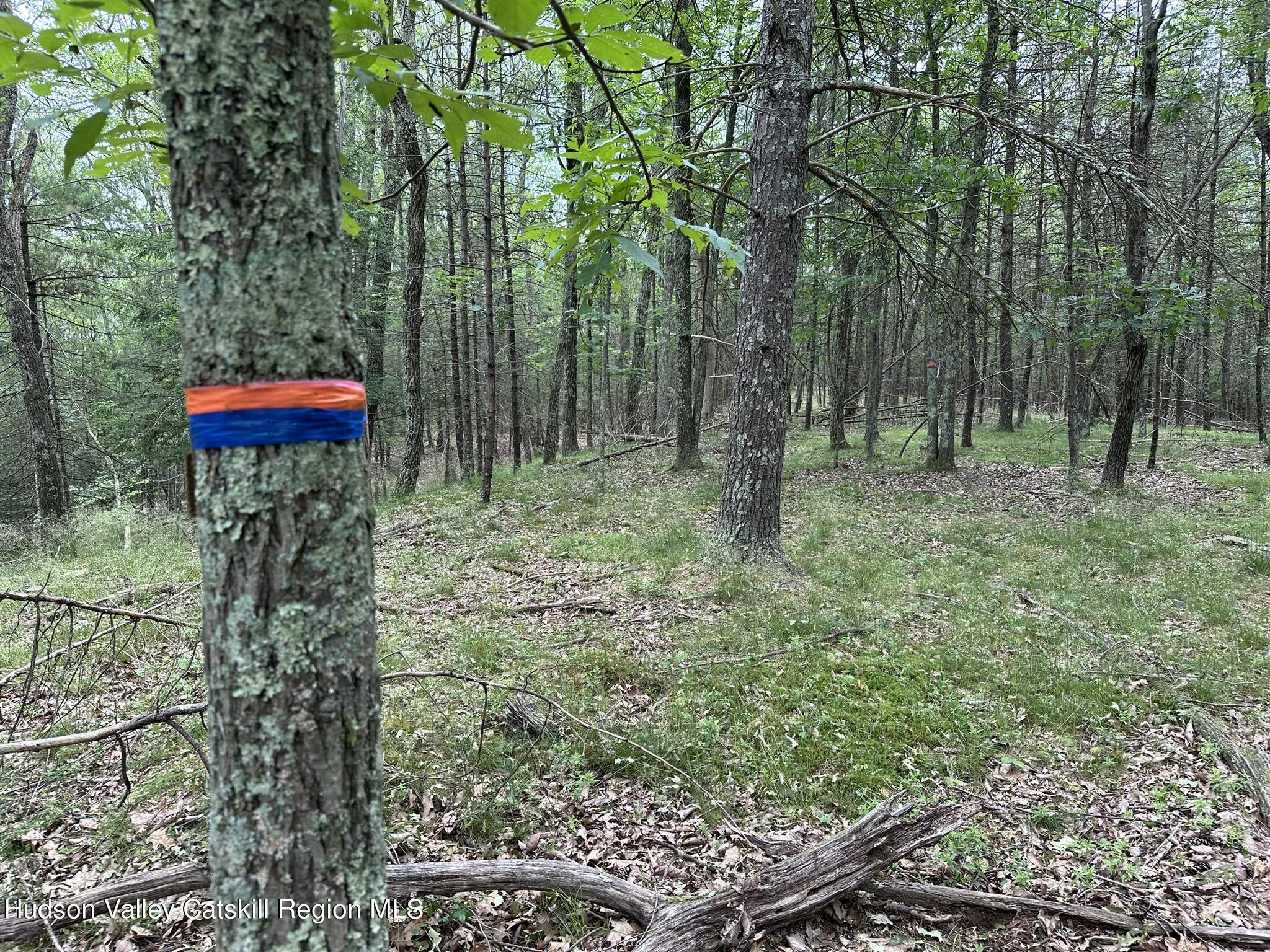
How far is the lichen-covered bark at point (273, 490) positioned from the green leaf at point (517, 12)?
0.98 ft

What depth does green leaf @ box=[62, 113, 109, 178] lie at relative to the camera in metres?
1.13

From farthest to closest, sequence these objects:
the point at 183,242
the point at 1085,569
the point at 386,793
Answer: the point at 1085,569, the point at 386,793, the point at 183,242

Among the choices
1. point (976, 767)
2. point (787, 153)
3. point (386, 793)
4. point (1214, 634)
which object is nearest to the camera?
point (386, 793)

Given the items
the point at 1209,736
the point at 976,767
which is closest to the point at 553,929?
the point at 976,767

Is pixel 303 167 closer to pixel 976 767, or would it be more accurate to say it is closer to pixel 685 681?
pixel 685 681

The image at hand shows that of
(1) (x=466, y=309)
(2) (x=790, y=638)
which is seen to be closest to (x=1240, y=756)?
(2) (x=790, y=638)

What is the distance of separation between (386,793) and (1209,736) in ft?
15.6

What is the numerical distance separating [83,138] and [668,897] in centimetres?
278

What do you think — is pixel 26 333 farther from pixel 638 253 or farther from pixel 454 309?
pixel 638 253

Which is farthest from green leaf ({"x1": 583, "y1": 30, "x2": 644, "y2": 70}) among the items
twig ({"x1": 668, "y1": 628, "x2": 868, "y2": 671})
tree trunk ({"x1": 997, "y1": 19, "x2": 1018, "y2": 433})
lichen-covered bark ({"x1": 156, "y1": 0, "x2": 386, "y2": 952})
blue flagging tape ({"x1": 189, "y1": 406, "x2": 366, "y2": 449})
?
tree trunk ({"x1": 997, "y1": 19, "x2": 1018, "y2": 433})

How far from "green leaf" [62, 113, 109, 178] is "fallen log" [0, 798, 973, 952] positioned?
215cm

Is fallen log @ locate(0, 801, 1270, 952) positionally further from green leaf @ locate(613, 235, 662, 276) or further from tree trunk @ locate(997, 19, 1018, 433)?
tree trunk @ locate(997, 19, 1018, 433)

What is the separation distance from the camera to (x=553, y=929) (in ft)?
7.45

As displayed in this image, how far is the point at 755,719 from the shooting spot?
3672 millimetres
